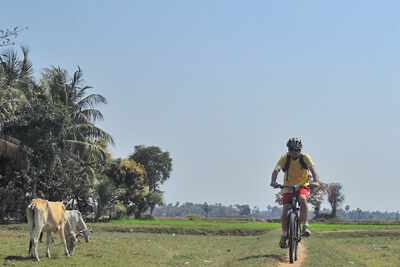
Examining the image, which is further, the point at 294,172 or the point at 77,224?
the point at 77,224

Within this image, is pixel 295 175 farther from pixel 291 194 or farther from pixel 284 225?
pixel 284 225

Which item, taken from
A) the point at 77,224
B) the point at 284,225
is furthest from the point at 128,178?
the point at 284,225

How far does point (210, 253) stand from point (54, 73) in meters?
22.6

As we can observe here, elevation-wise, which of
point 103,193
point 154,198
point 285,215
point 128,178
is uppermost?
point 128,178

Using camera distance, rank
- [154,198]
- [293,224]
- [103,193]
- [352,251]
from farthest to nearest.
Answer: [154,198], [103,193], [352,251], [293,224]

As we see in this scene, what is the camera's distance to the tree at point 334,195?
84.6 metres

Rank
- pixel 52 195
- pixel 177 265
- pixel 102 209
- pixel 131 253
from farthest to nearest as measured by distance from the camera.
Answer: pixel 102 209, pixel 52 195, pixel 131 253, pixel 177 265

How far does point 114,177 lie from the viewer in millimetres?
45812

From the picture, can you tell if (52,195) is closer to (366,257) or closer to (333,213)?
(366,257)

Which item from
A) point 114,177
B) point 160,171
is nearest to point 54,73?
point 114,177

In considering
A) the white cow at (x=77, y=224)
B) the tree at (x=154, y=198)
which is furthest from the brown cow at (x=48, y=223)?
the tree at (x=154, y=198)

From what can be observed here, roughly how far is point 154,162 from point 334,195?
1169 inches

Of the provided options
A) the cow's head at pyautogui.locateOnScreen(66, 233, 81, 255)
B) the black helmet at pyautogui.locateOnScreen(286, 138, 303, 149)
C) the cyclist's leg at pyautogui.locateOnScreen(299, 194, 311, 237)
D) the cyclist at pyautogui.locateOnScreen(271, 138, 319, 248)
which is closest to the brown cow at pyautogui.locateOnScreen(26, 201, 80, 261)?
the cow's head at pyautogui.locateOnScreen(66, 233, 81, 255)

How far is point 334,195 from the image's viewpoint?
87.4 metres
